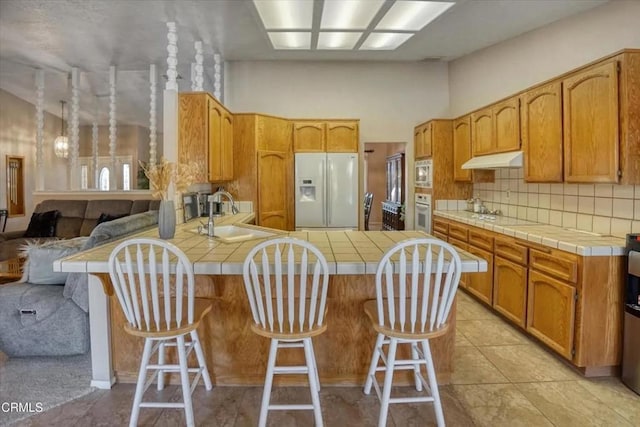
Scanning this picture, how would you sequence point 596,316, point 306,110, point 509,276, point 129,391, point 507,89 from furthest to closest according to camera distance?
1. point 306,110
2. point 507,89
3. point 509,276
4. point 596,316
5. point 129,391

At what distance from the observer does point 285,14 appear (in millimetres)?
3684

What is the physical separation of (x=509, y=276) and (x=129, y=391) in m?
3.02

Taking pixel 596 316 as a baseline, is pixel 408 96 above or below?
above

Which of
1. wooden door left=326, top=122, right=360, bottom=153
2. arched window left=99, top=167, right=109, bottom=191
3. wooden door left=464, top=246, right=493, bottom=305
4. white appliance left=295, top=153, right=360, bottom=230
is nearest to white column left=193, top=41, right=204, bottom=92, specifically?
white appliance left=295, top=153, right=360, bottom=230

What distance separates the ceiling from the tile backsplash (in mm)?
1533

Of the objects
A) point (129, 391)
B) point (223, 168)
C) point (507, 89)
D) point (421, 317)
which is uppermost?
point (507, 89)

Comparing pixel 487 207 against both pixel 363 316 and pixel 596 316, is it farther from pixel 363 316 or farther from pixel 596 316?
pixel 363 316

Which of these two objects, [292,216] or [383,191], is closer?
[292,216]

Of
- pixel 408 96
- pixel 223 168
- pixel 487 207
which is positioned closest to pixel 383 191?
pixel 408 96

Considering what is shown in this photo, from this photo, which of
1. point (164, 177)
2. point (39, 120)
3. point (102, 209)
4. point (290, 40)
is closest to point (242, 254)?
point (164, 177)

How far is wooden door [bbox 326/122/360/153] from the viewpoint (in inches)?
205

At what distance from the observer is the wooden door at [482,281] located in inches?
147

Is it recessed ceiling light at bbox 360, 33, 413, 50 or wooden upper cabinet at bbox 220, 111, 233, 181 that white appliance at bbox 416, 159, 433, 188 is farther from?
wooden upper cabinet at bbox 220, 111, 233, 181

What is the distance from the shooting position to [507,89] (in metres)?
4.49
